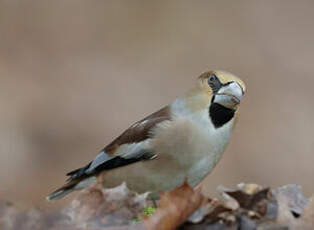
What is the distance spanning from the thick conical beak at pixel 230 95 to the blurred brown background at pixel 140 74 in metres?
6.01

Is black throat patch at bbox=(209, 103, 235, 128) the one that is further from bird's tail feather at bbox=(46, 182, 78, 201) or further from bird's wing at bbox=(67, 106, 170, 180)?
bird's tail feather at bbox=(46, 182, 78, 201)

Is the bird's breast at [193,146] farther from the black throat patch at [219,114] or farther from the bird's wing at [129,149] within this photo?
the bird's wing at [129,149]

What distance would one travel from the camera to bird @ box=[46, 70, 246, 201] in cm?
501

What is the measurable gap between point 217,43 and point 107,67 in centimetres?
245

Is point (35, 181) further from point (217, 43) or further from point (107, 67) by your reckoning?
point (217, 43)

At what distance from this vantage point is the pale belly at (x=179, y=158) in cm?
500

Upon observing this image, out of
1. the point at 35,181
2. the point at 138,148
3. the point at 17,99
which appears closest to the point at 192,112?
the point at 138,148

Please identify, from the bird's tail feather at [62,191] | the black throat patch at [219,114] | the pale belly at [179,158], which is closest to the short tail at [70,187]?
the bird's tail feather at [62,191]

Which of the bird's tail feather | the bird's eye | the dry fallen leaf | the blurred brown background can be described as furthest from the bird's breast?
the blurred brown background

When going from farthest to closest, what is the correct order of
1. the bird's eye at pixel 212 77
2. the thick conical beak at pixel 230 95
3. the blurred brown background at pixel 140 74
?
the blurred brown background at pixel 140 74
the bird's eye at pixel 212 77
the thick conical beak at pixel 230 95

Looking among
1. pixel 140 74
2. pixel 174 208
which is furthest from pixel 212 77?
pixel 140 74

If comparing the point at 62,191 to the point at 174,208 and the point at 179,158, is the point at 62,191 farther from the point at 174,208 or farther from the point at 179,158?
the point at 174,208

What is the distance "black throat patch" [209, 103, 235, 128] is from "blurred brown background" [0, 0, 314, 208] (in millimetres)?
5948

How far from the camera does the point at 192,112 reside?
5230mm
